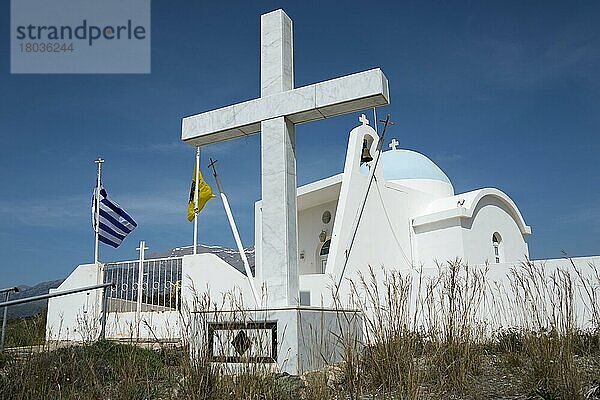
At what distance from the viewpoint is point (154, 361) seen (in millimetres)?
5816

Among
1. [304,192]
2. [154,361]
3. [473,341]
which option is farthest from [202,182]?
[473,341]

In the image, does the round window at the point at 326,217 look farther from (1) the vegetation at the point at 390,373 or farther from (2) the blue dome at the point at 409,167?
(1) the vegetation at the point at 390,373

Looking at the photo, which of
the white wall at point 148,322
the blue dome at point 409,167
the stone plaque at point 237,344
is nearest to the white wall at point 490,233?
the blue dome at point 409,167

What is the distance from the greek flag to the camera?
14.0m

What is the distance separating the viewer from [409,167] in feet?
54.3

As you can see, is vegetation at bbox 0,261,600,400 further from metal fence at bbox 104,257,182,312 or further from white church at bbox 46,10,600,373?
metal fence at bbox 104,257,182,312

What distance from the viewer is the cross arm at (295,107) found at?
6.33 m

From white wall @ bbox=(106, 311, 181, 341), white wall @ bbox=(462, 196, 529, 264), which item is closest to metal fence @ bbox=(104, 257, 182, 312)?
white wall @ bbox=(106, 311, 181, 341)

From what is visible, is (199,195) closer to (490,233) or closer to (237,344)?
(490,233)

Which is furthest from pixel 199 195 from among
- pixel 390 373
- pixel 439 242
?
pixel 390 373

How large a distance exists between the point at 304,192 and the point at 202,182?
2634 mm

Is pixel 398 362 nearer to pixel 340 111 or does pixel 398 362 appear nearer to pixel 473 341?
pixel 473 341

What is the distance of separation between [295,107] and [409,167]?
10408 mm

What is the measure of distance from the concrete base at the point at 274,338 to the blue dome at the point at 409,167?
407 inches
